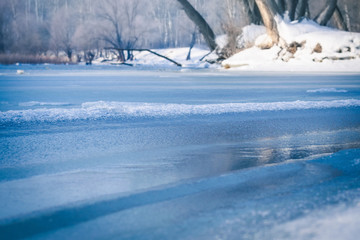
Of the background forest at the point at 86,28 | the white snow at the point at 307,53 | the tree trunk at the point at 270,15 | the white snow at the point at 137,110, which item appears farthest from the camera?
the background forest at the point at 86,28

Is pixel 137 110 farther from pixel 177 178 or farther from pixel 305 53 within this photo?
pixel 305 53

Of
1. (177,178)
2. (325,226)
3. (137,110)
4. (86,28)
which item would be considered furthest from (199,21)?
(325,226)

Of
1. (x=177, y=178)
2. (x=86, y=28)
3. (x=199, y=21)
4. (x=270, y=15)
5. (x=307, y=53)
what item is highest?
(x=86, y=28)

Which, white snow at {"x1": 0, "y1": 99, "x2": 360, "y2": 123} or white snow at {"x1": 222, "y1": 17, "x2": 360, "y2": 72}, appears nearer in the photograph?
white snow at {"x1": 0, "y1": 99, "x2": 360, "y2": 123}

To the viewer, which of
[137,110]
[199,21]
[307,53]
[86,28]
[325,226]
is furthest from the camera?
A: [86,28]

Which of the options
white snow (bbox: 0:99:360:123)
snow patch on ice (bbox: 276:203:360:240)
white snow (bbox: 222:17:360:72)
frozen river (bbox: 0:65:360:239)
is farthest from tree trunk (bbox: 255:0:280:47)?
snow patch on ice (bbox: 276:203:360:240)

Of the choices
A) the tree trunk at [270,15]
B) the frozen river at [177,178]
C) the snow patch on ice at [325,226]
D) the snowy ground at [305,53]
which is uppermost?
the tree trunk at [270,15]

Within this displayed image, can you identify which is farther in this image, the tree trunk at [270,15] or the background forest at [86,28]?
the background forest at [86,28]

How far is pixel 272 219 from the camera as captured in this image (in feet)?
3.16

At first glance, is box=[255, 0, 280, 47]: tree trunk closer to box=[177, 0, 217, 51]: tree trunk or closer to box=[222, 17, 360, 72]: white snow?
box=[222, 17, 360, 72]: white snow

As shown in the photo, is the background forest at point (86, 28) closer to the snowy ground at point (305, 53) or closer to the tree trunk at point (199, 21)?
the tree trunk at point (199, 21)

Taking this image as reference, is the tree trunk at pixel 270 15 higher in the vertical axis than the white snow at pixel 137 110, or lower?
higher

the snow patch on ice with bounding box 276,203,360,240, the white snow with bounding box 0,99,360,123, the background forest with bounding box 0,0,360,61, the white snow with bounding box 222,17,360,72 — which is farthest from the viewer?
the background forest with bounding box 0,0,360,61

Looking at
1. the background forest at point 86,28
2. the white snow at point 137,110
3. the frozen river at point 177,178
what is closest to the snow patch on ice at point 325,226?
the frozen river at point 177,178
